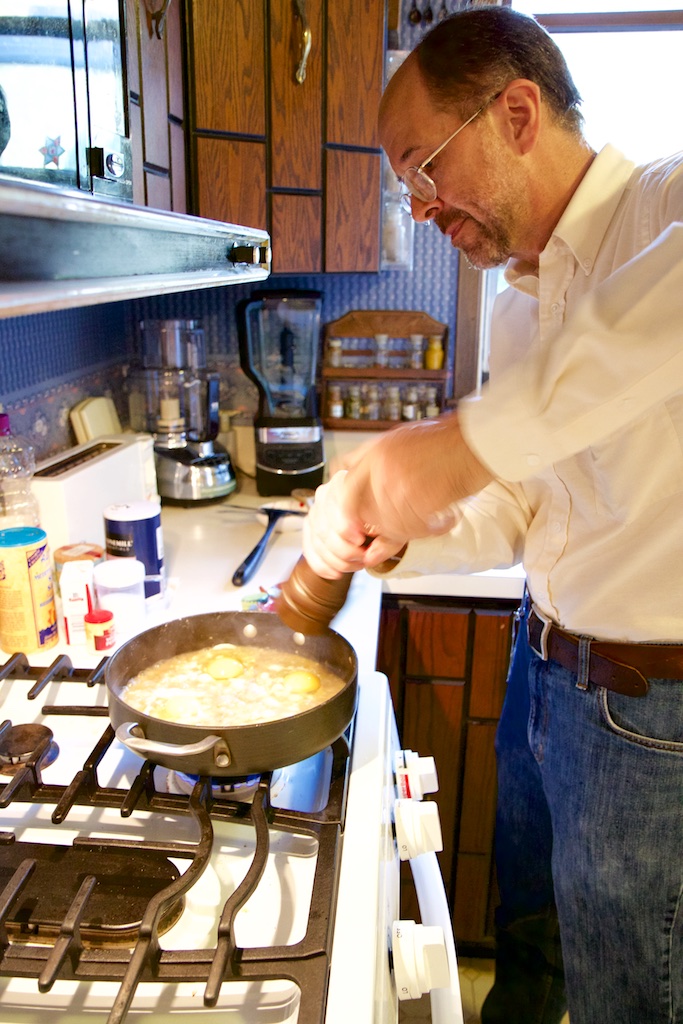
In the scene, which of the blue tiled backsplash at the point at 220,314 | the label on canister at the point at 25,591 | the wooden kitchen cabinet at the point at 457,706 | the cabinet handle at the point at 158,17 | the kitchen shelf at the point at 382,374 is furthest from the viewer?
the kitchen shelf at the point at 382,374

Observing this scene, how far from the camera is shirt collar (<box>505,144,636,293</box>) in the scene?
104 centimetres

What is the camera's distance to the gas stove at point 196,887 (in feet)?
2.31

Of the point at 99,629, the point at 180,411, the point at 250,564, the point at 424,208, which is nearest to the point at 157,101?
the point at 424,208

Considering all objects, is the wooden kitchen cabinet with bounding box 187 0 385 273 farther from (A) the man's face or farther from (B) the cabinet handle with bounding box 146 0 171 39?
(A) the man's face

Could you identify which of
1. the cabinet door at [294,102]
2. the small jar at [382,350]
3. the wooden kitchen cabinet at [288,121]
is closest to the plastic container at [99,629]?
the wooden kitchen cabinet at [288,121]

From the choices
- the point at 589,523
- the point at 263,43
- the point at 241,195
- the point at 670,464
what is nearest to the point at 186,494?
the point at 241,195

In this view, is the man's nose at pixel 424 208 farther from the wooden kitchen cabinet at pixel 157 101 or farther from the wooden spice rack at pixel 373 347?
the wooden spice rack at pixel 373 347

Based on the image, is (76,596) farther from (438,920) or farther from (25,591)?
(438,920)

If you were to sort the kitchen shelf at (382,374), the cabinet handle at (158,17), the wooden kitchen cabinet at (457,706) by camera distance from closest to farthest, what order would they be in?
the cabinet handle at (158,17)
the wooden kitchen cabinet at (457,706)
the kitchen shelf at (382,374)

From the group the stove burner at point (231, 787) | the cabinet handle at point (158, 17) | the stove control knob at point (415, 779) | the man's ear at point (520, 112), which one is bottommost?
the stove control knob at point (415, 779)

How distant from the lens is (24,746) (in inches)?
40.9

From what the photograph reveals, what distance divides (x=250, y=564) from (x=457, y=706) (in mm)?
559

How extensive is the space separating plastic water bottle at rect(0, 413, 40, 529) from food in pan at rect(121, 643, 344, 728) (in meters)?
0.47

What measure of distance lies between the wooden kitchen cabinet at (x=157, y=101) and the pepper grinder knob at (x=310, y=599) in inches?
30.2
